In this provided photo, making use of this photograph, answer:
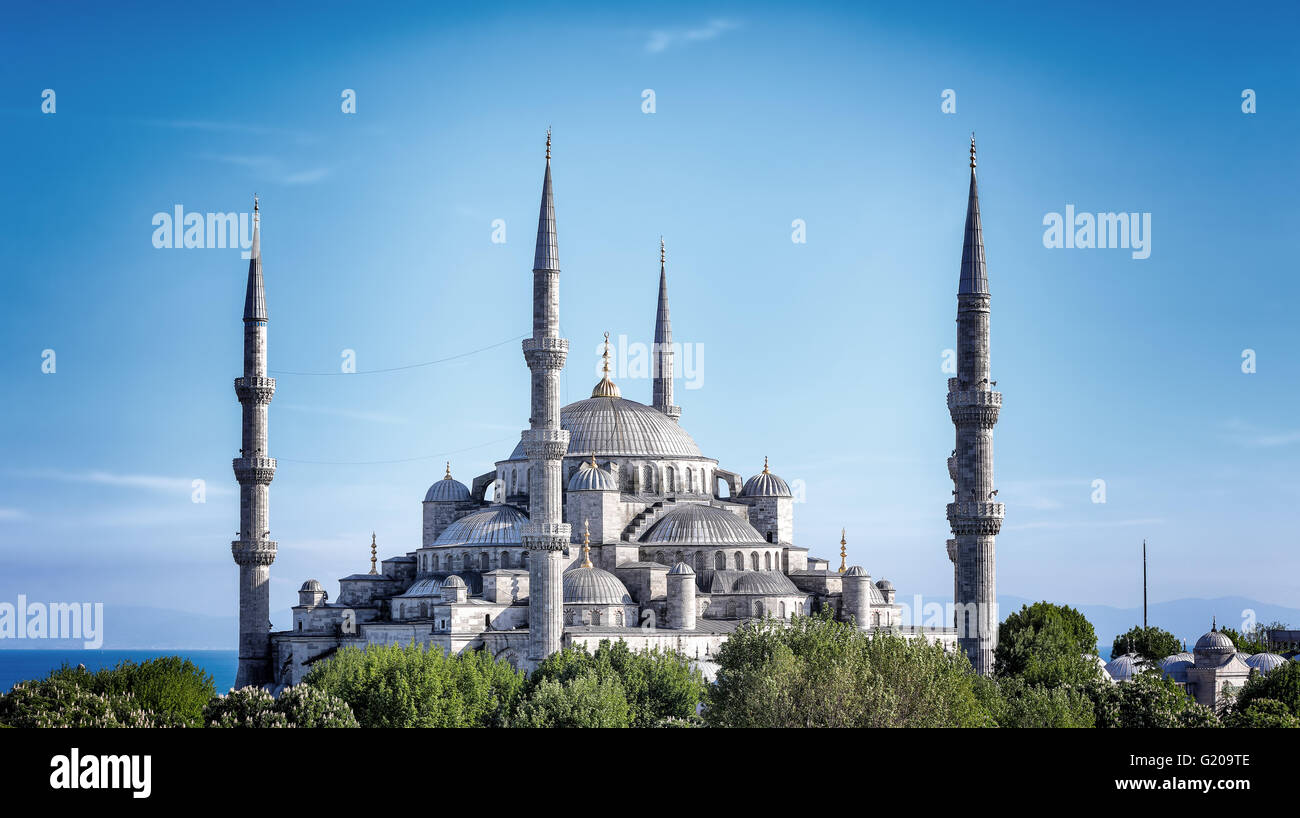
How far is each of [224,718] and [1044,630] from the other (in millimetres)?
35881

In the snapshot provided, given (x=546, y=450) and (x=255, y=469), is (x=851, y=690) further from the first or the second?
(x=255, y=469)

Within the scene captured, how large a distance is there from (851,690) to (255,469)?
33467mm

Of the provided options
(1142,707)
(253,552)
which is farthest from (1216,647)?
(253,552)

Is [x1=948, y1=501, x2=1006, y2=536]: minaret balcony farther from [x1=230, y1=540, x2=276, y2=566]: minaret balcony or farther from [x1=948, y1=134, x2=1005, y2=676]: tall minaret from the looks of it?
[x1=230, y1=540, x2=276, y2=566]: minaret balcony

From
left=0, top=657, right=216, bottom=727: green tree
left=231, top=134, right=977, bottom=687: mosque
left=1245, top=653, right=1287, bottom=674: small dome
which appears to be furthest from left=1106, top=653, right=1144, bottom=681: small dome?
left=0, top=657, right=216, bottom=727: green tree

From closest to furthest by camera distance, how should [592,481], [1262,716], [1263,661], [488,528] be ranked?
[1262,716]
[488,528]
[592,481]
[1263,661]

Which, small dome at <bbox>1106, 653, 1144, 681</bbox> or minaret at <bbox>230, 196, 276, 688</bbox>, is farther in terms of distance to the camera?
small dome at <bbox>1106, 653, 1144, 681</bbox>

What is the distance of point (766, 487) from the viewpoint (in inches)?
2916

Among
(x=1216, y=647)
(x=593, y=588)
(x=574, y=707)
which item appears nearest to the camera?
(x=574, y=707)

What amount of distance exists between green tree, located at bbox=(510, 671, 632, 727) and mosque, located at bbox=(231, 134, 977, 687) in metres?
9.72

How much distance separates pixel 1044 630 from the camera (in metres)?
63.9

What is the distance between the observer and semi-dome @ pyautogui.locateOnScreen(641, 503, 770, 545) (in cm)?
6794

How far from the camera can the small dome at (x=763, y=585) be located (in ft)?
215
